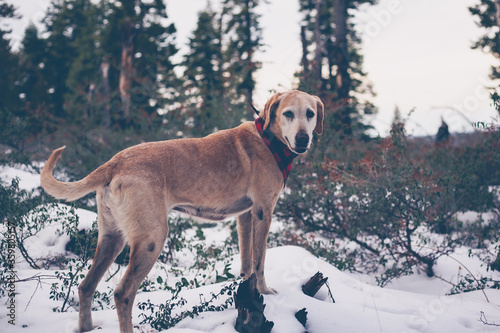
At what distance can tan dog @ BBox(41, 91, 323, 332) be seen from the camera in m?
2.61

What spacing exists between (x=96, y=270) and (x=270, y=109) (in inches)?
81.2

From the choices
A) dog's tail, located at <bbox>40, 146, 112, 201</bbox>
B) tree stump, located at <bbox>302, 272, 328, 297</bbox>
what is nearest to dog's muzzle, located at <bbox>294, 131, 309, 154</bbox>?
tree stump, located at <bbox>302, 272, 328, 297</bbox>

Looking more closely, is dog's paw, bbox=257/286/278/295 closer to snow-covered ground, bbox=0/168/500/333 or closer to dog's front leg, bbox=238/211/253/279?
snow-covered ground, bbox=0/168/500/333

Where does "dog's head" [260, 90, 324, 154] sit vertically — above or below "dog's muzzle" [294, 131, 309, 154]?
above

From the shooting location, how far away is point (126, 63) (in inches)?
659

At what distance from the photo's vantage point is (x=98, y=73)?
2403cm

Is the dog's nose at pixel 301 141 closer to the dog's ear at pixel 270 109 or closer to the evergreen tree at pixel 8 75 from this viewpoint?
the dog's ear at pixel 270 109

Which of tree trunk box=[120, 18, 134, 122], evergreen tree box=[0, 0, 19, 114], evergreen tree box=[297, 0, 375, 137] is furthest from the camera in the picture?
evergreen tree box=[0, 0, 19, 114]

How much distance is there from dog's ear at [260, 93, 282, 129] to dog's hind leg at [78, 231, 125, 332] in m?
1.64

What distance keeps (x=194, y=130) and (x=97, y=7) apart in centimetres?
2101

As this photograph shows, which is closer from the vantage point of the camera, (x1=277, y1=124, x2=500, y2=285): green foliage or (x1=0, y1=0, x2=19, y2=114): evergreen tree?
(x1=277, y1=124, x2=500, y2=285): green foliage

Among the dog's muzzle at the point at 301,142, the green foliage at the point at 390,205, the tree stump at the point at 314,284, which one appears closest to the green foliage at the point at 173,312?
the tree stump at the point at 314,284

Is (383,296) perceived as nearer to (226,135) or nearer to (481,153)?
(226,135)

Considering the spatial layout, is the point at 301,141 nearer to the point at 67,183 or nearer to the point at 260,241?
the point at 260,241
